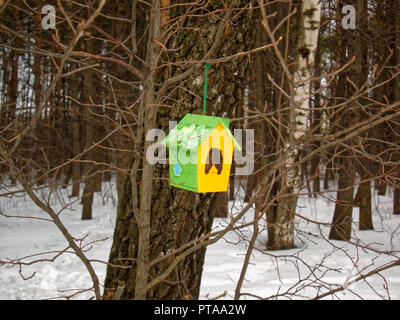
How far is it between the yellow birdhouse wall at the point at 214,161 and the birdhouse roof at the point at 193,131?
3 centimetres

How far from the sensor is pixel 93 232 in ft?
24.2

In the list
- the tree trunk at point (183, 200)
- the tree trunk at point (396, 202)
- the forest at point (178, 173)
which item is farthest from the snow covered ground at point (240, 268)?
the tree trunk at point (396, 202)

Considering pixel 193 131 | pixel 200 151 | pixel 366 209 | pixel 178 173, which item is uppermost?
pixel 193 131

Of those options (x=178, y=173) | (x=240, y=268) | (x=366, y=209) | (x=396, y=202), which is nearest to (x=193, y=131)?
(x=178, y=173)

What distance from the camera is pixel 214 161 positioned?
1.93 meters

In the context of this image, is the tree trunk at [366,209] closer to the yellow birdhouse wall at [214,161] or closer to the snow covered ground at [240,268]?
the snow covered ground at [240,268]

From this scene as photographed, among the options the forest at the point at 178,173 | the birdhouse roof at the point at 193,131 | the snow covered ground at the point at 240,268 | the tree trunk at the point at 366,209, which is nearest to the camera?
the forest at the point at 178,173

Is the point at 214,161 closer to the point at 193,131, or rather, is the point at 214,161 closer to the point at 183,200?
the point at 193,131

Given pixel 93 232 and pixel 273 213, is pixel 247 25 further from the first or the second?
pixel 93 232

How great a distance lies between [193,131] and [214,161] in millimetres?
214

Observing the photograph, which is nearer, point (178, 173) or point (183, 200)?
point (178, 173)

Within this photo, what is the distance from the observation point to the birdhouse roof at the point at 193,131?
5.84 feet

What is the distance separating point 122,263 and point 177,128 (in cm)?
90

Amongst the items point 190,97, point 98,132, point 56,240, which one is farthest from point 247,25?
point 98,132
